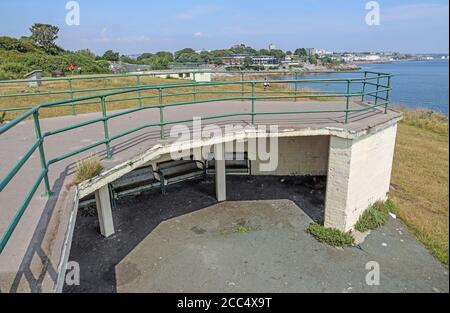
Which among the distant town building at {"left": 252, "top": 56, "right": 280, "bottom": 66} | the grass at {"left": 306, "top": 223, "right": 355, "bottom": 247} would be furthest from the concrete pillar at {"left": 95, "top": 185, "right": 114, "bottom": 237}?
the distant town building at {"left": 252, "top": 56, "right": 280, "bottom": 66}

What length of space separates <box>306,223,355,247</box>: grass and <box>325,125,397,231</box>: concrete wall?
119mm

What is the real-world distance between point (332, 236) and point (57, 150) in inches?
205

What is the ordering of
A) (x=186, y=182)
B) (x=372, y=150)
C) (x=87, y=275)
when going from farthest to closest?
(x=186, y=182), (x=372, y=150), (x=87, y=275)

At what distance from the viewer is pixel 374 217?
707 cm

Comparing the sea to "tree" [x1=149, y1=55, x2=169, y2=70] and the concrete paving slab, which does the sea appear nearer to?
the concrete paving slab

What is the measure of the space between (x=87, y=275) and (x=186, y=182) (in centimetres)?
435

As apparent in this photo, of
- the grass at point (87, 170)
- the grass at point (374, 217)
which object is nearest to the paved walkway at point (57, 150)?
the grass at point (87, 170)

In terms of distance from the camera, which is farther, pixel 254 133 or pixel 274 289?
pixel 254 133

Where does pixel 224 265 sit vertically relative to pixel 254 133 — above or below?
below

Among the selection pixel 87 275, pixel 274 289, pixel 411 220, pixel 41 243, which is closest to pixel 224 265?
pixel 274 289

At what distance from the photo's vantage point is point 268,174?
10.2 m
